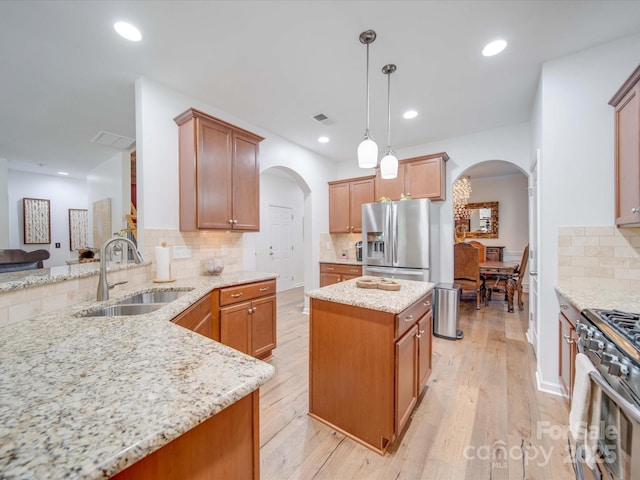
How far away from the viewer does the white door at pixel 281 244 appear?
612cm

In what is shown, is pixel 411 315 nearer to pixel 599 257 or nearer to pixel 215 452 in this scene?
pixel 215 452

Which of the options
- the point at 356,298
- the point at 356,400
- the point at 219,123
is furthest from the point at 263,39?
the point at 356,400

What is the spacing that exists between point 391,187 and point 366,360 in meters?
2.94

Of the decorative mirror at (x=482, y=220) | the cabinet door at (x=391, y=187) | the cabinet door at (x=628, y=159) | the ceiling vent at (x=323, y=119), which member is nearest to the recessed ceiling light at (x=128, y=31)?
the ceiling vent at (x=323, y=119)

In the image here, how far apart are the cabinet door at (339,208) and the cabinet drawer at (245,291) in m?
2.09

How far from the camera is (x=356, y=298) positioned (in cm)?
168

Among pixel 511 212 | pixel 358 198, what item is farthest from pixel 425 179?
pixel 511 212

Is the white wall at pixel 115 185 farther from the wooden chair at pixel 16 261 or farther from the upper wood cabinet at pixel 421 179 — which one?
the upper wood cabinet at pixel 421 179

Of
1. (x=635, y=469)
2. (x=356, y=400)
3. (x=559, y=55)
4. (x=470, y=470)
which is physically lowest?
(x=470, y=470)

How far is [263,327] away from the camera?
8.73ft

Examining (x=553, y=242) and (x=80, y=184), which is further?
(x=80, y=184)

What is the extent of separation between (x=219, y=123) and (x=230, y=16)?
983 mm

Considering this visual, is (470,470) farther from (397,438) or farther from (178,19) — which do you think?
(178,19)

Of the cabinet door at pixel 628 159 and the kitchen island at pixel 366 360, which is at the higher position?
the cabinet door at pixel 628 159
